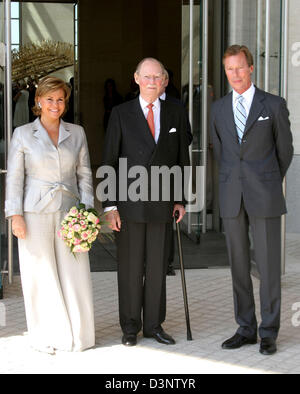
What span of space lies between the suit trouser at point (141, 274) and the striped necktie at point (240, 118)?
835 millimetres

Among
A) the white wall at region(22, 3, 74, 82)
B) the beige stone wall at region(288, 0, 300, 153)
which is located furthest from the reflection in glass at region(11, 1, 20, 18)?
the beige stone wall at region(288, 0, 300, 153)

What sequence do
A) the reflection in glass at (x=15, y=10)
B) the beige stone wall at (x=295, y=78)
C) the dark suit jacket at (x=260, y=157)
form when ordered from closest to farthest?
1. the dark suit jacket at (x=260, y=157)
2. the beige stone wall at (x=295, y=78)
3. the reflection in glass at (x=15, y=10)

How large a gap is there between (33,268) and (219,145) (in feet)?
5.10

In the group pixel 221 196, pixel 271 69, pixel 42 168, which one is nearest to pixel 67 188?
pixel 42 168

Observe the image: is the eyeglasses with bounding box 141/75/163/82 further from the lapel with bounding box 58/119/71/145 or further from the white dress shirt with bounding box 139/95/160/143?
the lapel with bounding box 58/119/71/145

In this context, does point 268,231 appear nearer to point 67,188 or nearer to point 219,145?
point 219,145

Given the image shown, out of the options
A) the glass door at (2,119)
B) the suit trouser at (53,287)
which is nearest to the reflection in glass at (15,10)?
the glass door at (2,119)

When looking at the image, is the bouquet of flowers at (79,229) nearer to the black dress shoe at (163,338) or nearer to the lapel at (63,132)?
the lapel at (63,132)

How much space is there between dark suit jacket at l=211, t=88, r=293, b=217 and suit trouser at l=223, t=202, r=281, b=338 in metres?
0.10

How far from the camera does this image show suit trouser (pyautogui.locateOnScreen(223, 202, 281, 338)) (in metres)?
5.07

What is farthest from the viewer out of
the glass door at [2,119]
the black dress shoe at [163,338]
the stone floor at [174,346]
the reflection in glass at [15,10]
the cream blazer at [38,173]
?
the reflection in glass at [15,10]

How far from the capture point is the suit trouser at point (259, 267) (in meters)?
5.07
